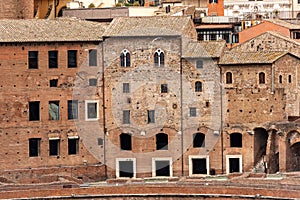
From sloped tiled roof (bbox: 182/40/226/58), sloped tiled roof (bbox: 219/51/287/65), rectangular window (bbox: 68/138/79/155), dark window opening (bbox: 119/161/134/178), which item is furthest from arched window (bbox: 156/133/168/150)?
sloped tiled roof (bbox: 219/51/287/65)

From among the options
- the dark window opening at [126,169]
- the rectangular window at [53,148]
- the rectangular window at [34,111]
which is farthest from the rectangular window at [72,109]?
the dark window opening at [126,169]

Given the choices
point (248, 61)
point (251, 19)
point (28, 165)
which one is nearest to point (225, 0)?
point (251, 19)

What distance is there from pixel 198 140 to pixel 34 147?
301 inches

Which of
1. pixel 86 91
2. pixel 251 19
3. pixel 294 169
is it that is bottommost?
pixel 294 169

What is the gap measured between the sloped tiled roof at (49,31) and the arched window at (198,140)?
6378mm

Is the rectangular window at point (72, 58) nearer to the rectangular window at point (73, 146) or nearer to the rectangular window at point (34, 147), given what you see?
the rectangular window at point (73, 146)

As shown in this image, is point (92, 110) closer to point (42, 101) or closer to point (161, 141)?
point (42, 101)

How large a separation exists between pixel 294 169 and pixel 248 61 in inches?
214

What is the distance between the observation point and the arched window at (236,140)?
55.1 m

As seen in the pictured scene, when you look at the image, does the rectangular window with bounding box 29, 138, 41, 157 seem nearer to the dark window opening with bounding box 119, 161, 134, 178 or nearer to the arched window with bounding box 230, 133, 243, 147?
the dark window opening with bounding box 119, 161, 134, 178

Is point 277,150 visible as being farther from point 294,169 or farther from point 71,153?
point 71,153

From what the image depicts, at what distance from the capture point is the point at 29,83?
180ft

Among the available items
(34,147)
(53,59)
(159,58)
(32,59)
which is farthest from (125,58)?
(34,147)

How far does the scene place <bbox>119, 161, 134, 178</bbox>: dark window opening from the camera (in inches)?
2199
